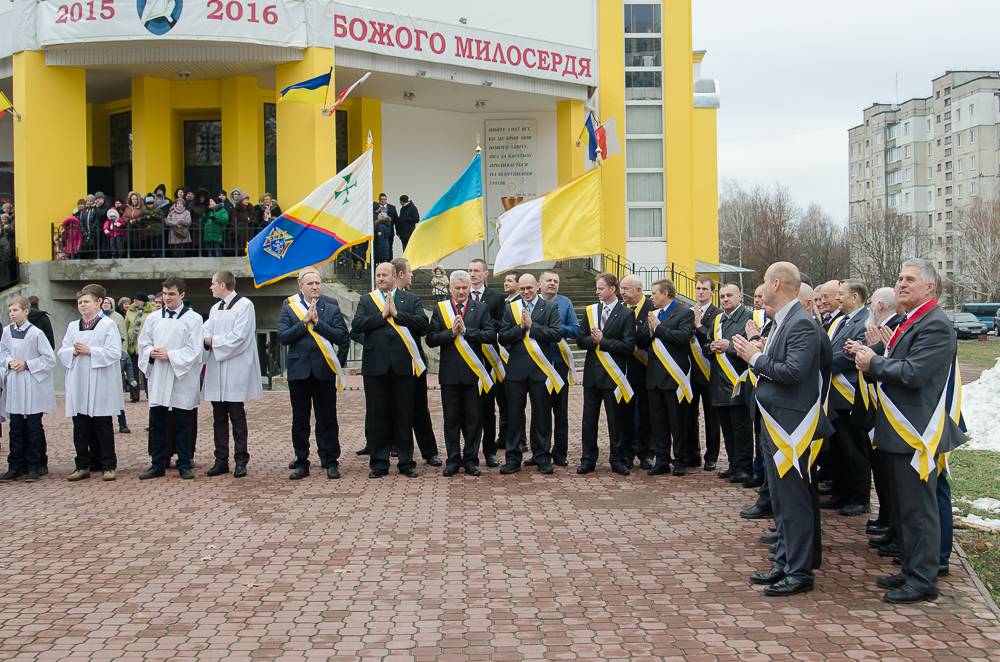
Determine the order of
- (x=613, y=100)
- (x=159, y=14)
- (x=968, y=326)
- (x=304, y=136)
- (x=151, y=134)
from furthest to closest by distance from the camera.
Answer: (x=968, y=326)
(x=613, y=100)
(x=151, y=134)
(x=304, y=136)
(x=159, y=14)

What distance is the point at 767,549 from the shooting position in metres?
6.24

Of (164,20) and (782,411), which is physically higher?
(164,20)

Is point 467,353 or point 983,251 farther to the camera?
point 983,251

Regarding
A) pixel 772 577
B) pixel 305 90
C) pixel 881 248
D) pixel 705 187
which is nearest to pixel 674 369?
pixel 772 577

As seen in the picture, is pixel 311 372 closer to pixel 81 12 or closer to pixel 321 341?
pixel 321 341

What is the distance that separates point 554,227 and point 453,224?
53.5 inches

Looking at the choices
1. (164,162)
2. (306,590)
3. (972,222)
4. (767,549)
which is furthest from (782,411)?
(972,222)

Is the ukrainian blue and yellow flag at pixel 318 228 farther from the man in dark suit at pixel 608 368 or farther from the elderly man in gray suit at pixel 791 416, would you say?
the elderly man in gray suit at pixel 791 416

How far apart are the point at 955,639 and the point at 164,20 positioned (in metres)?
19.8

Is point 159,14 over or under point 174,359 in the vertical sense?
over

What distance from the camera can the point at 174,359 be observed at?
899cm

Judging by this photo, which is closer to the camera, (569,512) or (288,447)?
(569,512)

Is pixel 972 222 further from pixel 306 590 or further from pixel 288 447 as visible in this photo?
pixel 306 590

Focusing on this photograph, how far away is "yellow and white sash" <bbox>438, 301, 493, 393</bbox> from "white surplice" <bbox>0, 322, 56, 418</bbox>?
4215 mm
